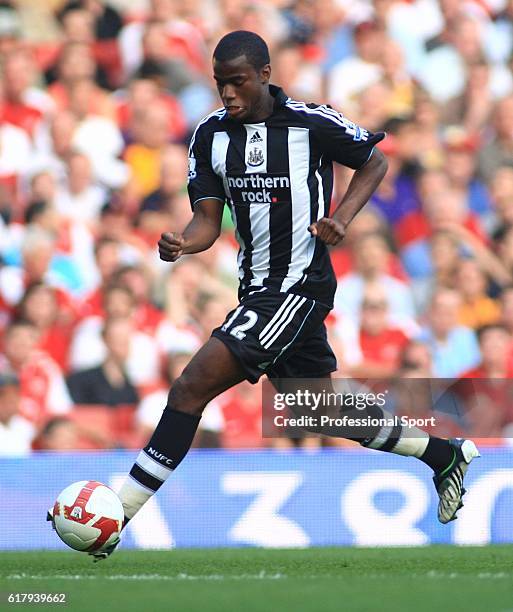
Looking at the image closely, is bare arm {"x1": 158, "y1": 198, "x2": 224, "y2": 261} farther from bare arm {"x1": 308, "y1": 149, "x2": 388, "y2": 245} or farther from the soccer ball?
the soccer ball

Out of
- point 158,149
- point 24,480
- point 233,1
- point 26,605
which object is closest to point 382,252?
point 158,149

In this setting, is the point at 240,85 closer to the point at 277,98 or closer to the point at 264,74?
the point at 264,74

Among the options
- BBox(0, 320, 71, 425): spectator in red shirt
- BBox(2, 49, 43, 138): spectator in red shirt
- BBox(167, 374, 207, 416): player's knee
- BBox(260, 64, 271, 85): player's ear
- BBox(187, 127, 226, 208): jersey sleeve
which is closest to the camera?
BBox(167, 374, 207, 416): player's knee

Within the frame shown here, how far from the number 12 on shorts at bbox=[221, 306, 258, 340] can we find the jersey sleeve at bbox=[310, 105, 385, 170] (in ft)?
2.98

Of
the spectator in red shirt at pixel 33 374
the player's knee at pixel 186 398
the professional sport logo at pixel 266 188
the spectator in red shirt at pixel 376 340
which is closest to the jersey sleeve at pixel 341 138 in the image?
the professional sport logo at pixel 266 188

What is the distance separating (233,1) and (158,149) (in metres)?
1.71

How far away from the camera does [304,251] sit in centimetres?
610

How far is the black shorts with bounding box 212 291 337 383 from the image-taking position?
230 inches

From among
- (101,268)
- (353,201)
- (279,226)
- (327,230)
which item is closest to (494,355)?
(101,268)

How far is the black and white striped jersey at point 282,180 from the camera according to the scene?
239 inches

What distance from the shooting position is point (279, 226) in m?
6.07

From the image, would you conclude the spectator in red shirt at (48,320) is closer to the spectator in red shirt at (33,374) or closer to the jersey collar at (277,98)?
the spectator in red shirt at (33,374)

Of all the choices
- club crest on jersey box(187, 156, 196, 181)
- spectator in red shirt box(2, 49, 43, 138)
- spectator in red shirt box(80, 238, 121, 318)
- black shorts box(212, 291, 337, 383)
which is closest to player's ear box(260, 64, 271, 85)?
club crest on jersey box(187, 156, 196, 181)

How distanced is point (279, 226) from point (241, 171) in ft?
1.08
